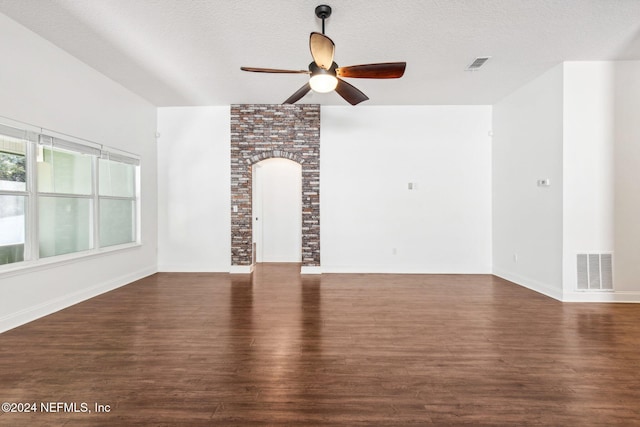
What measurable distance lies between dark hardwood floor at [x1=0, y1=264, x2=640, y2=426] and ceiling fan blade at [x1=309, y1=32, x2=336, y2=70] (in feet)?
8.32

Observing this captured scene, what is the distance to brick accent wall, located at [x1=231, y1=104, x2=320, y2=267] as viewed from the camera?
555cm

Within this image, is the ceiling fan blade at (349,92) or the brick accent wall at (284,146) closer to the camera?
the ceiling fan blade at (349,92)

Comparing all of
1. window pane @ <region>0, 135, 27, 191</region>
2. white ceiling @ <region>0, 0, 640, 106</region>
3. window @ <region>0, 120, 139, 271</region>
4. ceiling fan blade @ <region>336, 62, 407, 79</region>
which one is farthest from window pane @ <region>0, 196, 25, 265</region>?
ceiling fan blade @ <region>336, 62, 407, 79</region>

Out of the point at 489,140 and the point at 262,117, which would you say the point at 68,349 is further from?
the point at 489,140

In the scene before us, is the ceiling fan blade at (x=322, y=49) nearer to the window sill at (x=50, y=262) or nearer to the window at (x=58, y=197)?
the window at (x=58, y=197)

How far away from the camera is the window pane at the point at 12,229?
9.80 feet

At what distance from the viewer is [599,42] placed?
3398mm

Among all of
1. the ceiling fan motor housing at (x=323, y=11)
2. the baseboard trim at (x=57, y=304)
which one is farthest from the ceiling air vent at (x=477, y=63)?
the baseboard trim at (x=57, y=304)

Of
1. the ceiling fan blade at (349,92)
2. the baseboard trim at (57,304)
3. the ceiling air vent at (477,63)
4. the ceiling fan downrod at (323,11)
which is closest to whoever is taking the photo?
the ceiling fan downrod at (323,11)

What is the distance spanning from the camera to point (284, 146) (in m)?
5.58

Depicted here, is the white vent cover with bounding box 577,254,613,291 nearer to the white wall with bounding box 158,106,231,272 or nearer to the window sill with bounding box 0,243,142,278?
the white wall with bounding box 158,106,231,272

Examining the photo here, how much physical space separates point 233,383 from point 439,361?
1585mm

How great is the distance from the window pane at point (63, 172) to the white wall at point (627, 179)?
7.13 metres

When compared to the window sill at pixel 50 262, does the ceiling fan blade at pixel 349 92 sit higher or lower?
higher
